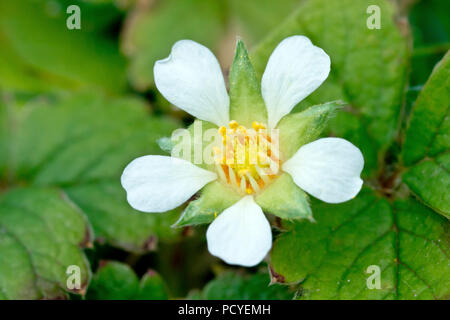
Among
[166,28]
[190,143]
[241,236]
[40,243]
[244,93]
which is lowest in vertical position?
[40,243]

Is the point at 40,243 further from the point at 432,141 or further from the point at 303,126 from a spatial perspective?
the point at 432,141

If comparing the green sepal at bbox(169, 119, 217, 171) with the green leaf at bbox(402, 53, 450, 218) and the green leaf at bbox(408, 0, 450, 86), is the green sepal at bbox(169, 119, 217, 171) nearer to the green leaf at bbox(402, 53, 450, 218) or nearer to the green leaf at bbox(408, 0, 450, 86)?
the green leaf at bbox(402, 53, 450, 218)

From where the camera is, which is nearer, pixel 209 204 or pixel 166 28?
pixel 209 204

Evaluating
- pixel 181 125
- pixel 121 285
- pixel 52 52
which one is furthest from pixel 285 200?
pixel 52 52

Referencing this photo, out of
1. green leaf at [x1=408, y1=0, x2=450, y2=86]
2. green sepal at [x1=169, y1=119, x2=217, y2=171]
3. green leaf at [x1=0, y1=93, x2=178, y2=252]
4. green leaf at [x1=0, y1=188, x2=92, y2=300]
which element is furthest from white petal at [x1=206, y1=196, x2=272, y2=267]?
green leaf at [x1=408, y1=0, x2=450, y2=86]

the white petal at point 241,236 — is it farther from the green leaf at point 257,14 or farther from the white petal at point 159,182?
the green leaf at point 257,14

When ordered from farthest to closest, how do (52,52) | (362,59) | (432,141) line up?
(52,52) → (362,59) → (432,141)

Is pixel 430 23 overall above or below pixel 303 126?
above

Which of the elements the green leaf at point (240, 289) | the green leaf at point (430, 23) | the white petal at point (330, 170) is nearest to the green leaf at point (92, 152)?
the green leaf at point (240, 289)
